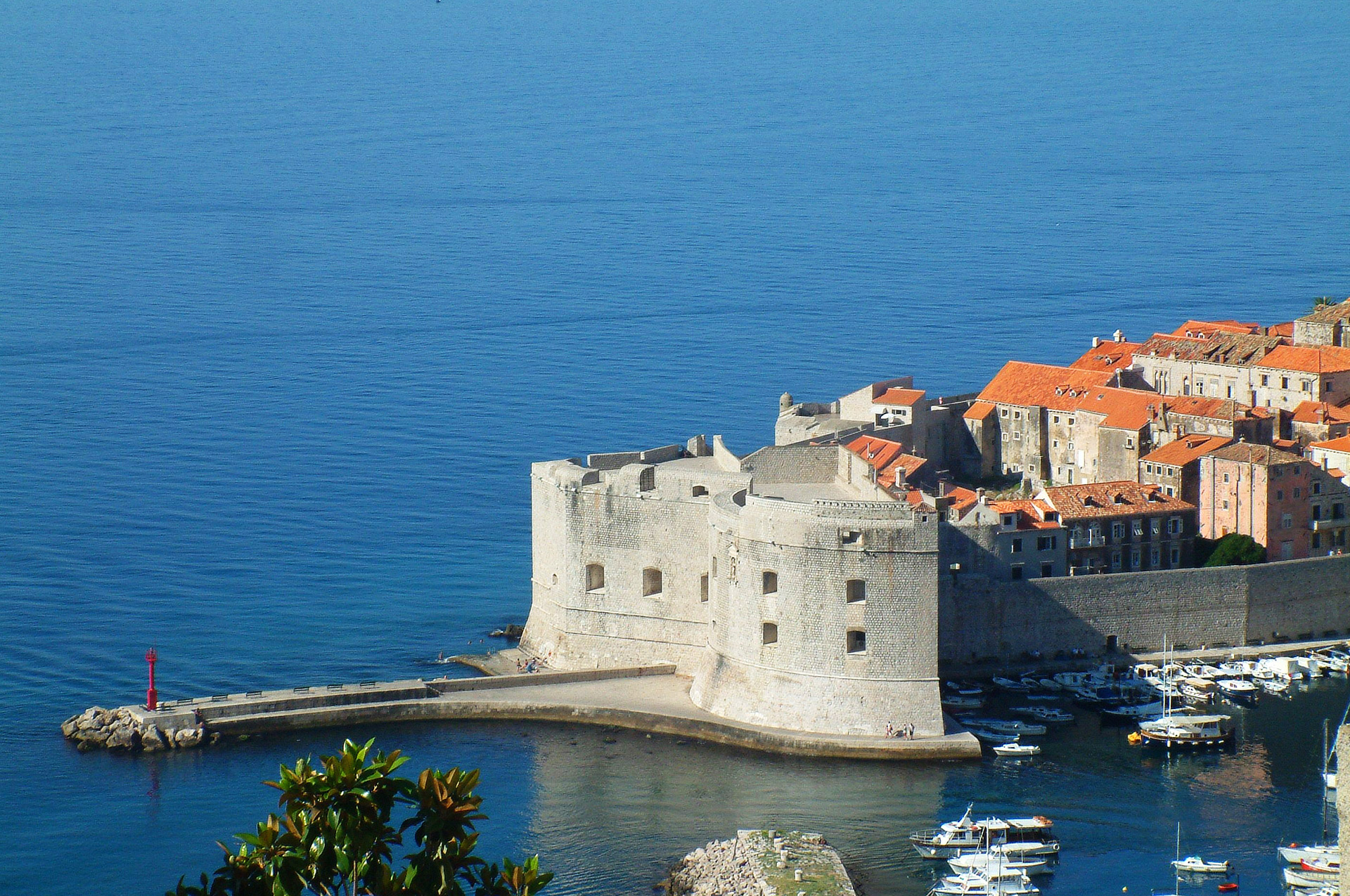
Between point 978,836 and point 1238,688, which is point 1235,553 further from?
point 978,836

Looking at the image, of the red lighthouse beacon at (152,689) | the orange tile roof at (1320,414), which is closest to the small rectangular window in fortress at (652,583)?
the red lighthouse beacon at (152,689)

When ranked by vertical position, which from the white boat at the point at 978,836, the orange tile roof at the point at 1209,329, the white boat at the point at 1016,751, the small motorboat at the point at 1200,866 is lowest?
the small motorboat at the point at 1200,866

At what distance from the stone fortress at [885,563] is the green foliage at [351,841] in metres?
25.2

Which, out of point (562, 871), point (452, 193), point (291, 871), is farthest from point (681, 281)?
point (291, 871)

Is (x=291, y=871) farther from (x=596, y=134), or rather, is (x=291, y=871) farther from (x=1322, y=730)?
(x=596, y=134)

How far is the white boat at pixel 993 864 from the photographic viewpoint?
138 ft

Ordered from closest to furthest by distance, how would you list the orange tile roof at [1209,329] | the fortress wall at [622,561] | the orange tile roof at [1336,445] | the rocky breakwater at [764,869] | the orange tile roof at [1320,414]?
the rocky breakwater at [764,869] → the fortress wall at [622,561] → the orange tile roof at [1336,445] → the orange tile roof at [1320,414] → the orange tile roof at [1209,329]

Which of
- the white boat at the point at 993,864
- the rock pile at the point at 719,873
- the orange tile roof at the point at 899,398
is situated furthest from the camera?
the orange tile roof at the point at 899,398

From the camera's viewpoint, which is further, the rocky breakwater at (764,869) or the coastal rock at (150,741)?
the coastal rock at (150,741)

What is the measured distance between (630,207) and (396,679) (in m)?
96.5

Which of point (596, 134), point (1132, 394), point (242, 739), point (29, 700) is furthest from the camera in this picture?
point (596, 134)

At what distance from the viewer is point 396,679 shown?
5528 cm

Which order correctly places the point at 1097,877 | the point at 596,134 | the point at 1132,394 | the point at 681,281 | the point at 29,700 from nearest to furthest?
the point at 1097,877
the point at 29,700
the point at 1132,394
the point at 681,281
the point at 596,134

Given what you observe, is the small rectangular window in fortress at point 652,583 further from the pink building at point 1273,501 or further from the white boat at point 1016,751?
the pink building at point 1273,501
